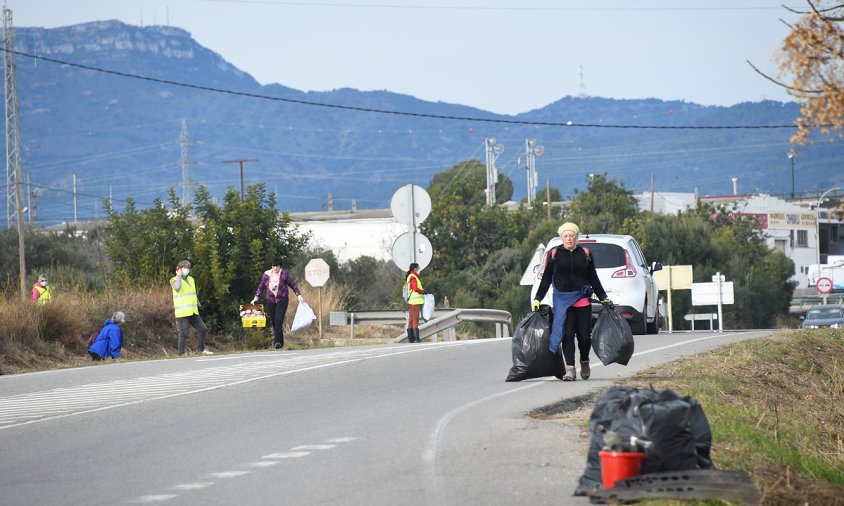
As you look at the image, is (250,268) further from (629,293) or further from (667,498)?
(667,498)

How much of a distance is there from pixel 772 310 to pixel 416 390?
7452 cm

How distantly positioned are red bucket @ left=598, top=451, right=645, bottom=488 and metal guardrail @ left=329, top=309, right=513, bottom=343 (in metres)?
21.1

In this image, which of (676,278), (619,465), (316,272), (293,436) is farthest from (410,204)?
(619,465)

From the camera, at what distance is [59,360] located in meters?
23.4

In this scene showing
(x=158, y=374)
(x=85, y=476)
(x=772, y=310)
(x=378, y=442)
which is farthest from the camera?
(x=772, y=310)

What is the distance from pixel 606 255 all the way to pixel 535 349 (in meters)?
9.46

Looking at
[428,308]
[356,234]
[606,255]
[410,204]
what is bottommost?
[428,308]

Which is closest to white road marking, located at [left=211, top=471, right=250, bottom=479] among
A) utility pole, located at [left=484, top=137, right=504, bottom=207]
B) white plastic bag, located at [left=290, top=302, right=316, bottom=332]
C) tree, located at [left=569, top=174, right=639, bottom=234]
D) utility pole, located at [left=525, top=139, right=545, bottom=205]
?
white plastic bag, located at [left=290, top=302, right=316, bottom=332]

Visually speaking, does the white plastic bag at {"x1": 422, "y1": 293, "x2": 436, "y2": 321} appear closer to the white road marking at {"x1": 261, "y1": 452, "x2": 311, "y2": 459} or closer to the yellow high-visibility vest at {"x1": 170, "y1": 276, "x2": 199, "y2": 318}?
the yellow high-visibility vest at {"x1": 170, "y1": 276, "x2": 199, "y2": 318}

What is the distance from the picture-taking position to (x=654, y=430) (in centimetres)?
764

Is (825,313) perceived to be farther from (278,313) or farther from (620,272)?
(278,313)

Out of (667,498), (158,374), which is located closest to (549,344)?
(158,374)

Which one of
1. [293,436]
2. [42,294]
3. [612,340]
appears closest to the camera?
[293,436]

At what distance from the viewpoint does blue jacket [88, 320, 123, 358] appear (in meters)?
23.3
